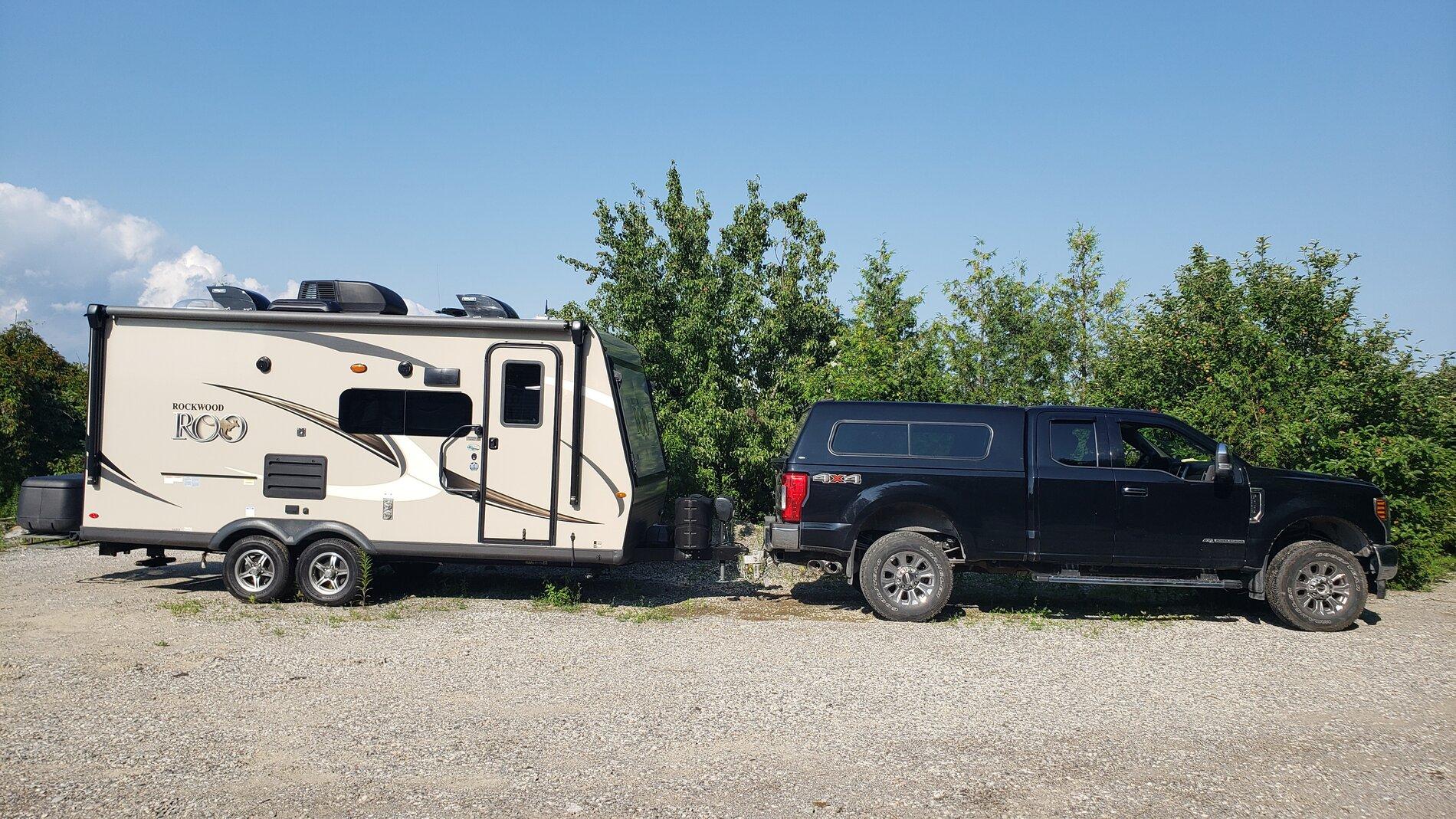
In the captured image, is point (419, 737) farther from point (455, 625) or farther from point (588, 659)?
point (455, 625)

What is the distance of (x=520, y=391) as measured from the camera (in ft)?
30.5

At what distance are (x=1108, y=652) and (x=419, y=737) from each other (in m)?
5.67

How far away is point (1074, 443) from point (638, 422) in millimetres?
4505

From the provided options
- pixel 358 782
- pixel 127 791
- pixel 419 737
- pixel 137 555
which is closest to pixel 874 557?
Result: pixel 419 737

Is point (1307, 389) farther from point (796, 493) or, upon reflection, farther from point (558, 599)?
point (558, 599)

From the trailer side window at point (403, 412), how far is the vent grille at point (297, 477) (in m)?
0.47

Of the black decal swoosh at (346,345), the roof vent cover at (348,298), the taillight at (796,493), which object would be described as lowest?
the taillight at (796,493)

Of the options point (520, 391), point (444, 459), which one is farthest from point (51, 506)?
point (520, 391)

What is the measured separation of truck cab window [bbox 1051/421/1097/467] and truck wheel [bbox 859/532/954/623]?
1.53 meters

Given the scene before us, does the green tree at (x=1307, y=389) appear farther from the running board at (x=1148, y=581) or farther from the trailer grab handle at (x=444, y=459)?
the trailer grab handle at (x=444, y=459)

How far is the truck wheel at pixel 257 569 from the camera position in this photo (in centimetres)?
945

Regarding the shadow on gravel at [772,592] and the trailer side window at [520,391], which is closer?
the trailer side window at [520,391]

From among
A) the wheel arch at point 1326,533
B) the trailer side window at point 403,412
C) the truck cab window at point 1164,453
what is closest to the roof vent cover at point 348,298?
the trailer side window at point 403,412

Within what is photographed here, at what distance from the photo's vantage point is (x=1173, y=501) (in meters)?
9.09
